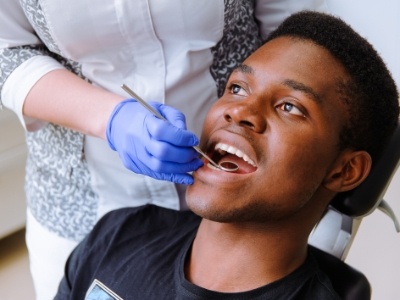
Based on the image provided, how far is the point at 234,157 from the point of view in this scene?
1.06m

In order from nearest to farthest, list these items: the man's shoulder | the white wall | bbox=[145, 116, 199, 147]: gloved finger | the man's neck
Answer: bbox=[145, 116, 199, 147]: gloved finger < the man's neck < the man's shoulder < the white wall

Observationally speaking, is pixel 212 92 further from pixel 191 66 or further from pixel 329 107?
pixel 329 107

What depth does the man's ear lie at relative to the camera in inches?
42.8

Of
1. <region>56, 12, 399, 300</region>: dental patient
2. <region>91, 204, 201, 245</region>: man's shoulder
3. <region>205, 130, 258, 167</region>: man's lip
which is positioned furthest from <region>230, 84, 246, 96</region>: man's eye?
<region>91, 204, 201, 245</region>: man's shoulder

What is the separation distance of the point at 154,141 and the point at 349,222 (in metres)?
0.52

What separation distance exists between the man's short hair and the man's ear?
0.06ft

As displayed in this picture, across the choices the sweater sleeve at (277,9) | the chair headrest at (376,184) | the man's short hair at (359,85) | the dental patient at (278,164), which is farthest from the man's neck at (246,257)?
the sweater sleeve at (277,9)

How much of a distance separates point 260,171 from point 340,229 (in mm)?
372

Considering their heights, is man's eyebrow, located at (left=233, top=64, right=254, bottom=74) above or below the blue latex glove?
above

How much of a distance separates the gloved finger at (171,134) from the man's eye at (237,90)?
6.3 inches

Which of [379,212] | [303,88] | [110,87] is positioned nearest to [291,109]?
[303,88]

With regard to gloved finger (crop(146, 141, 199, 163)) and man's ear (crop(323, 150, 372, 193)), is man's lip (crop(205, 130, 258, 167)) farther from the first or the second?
man's ear (crop(323, 150, 372, 193))

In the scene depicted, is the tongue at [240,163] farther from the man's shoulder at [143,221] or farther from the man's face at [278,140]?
the man's shoulder at [143,221]

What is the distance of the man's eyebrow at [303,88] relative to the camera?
1023 millimetres
